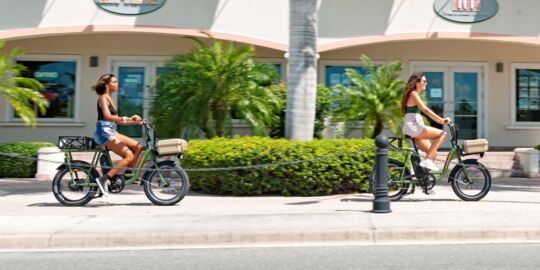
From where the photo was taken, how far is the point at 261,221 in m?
6.93

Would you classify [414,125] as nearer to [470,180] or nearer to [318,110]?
[470,180]

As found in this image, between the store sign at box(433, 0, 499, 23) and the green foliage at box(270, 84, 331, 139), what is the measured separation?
4005 mm

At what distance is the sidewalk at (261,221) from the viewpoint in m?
6.21

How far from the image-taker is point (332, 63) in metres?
14.6

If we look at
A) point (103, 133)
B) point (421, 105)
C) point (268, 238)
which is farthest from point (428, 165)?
point (103, 133)

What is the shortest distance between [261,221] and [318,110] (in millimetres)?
5660

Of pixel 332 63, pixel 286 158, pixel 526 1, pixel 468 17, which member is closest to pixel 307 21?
pixel 286 158

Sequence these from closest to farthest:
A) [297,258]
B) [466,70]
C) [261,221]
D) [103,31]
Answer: [297,258]
[261,221]
[103,31]
[466,70]

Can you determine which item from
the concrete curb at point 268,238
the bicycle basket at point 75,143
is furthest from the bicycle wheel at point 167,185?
the concrete curb at point 268,238

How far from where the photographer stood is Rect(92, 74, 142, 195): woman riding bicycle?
7.89 m

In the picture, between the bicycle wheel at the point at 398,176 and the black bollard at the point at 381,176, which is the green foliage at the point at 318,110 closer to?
the bicycle wheel at the point at 398,176

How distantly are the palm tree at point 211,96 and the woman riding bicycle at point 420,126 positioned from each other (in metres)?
3.40

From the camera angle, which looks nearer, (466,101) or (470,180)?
(470,180)

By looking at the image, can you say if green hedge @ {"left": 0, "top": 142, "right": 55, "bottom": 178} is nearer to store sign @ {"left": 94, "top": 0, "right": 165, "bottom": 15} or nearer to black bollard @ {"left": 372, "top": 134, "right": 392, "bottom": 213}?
store sign @ {"left": 94, "top": 0, "right": 165, "bottom": 15}
